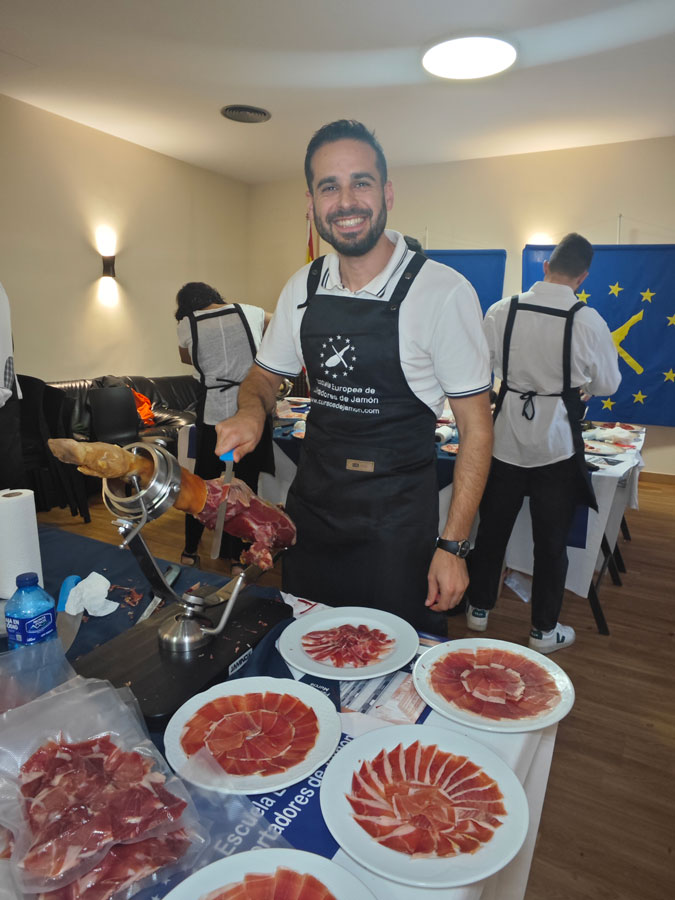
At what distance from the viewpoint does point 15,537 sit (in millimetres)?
1191

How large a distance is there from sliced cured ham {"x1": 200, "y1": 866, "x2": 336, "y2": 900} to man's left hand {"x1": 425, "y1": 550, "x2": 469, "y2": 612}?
2.60 ft

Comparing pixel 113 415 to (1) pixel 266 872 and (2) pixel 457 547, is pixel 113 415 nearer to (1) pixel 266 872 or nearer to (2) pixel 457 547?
(2) pixel 457 547

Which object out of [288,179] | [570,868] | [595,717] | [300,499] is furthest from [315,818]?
[288,179]

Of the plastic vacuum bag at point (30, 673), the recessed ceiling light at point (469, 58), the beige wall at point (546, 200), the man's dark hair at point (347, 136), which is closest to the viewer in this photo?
the plastic vacuum bag at point (30, 673)

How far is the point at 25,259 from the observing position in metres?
5.26

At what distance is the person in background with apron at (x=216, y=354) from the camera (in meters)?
3.11

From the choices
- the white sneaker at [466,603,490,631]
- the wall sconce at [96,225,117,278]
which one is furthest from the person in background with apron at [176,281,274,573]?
the wall sconce at [96,225,117,278]

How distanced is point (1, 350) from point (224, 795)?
219 cm

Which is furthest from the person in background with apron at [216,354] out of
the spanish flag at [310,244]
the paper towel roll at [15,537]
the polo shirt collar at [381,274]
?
the spanish flag at [310,244]

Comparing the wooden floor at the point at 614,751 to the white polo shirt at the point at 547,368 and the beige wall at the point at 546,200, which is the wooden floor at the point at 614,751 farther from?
the beige wall at the point at 546,200

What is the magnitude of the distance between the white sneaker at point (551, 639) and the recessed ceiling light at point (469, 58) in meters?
3.65

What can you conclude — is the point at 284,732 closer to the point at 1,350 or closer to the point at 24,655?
the point at 24,655

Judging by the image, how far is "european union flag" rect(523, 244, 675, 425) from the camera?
5.57 metres

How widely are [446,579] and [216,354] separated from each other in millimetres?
2199
